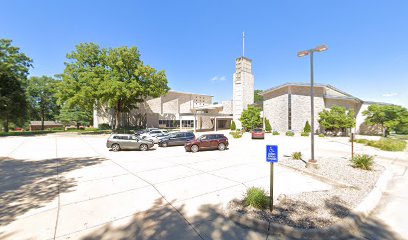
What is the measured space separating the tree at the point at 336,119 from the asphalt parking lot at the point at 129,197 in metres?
23.5

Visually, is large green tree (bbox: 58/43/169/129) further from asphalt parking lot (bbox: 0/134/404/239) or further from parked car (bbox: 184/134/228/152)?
asphalt parking lot (bbox: 0/134/404/239)

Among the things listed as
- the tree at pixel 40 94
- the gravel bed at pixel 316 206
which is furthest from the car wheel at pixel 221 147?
the tree at pixel 40 94

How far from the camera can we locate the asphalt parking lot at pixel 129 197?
14.2ft

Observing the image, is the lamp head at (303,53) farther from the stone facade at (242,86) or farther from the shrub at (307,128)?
the stone facade at (242,86)

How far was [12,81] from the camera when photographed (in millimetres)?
31328

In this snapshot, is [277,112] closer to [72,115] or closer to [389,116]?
[389,116]

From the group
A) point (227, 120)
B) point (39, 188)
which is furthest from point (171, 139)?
point (227, 120)

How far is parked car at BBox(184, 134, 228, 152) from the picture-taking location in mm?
15273

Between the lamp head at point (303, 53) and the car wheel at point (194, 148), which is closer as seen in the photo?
the lamp head at point (303, 53)

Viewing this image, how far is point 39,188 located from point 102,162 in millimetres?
4328


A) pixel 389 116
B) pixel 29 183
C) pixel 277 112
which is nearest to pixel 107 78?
pixel 29 183

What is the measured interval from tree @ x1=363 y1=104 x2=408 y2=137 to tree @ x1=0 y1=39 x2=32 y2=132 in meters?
60.3

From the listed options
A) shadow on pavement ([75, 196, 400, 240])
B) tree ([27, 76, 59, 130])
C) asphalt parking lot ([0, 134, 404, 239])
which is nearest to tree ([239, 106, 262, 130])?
asphalt parking lot ([0, 134, 404, 239])

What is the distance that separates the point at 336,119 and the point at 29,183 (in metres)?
33.7
